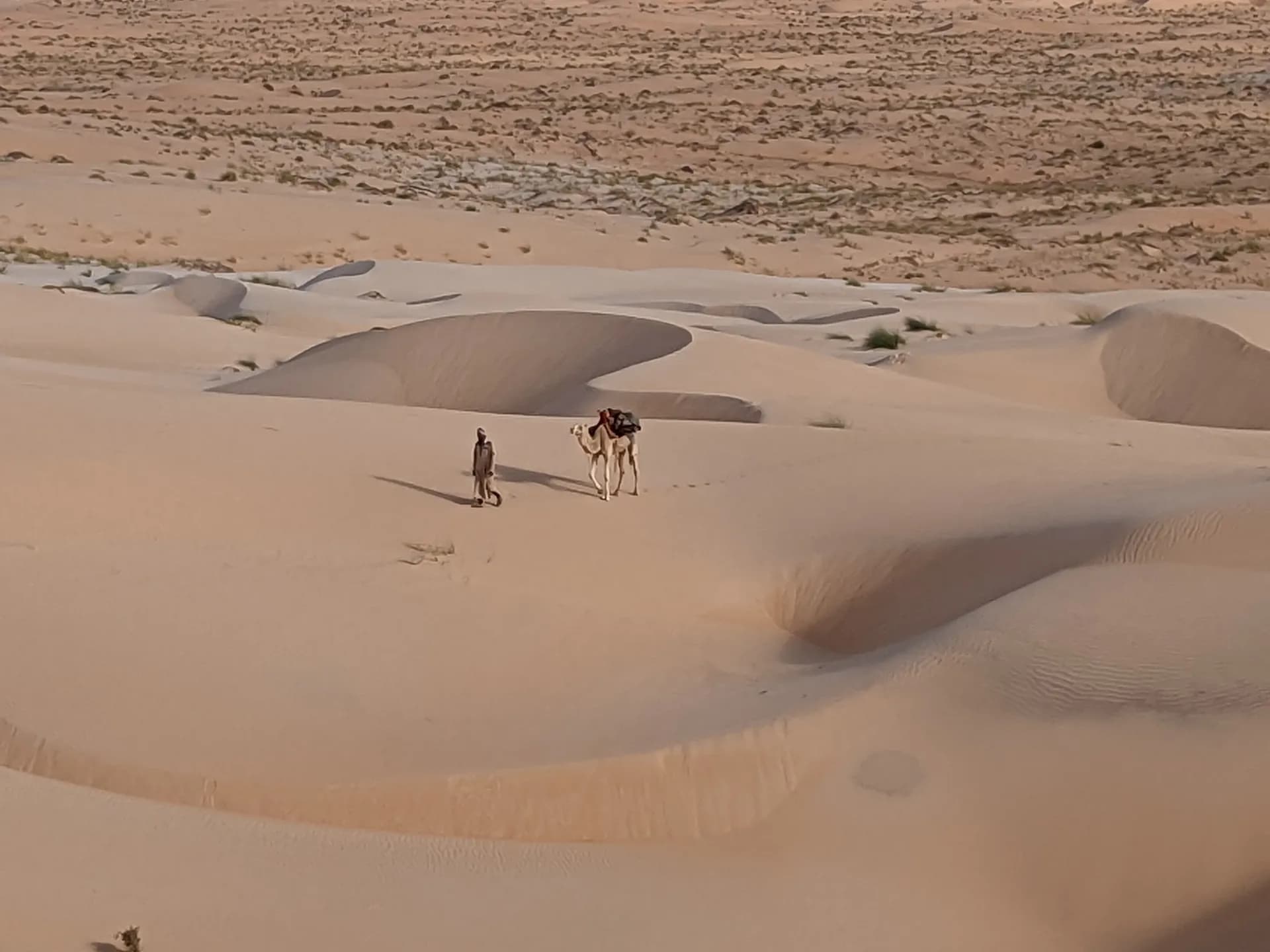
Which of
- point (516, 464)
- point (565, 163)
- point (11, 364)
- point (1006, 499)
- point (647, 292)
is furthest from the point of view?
point (565, 163)

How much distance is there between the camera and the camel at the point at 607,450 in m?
8.94

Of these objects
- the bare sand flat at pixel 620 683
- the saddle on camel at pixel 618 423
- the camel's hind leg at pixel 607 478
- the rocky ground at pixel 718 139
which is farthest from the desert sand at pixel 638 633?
the rocky ground at pixel 718 139

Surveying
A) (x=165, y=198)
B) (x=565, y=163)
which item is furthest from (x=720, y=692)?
(x=565, y=163)

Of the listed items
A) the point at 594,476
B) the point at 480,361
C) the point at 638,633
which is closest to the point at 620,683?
the point at 638,633

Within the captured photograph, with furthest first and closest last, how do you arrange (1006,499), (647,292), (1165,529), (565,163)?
(565,163) < (647,292) < (1006,499) < (1165,529)

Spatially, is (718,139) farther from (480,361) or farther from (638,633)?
(638,633)

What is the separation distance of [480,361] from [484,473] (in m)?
6.79

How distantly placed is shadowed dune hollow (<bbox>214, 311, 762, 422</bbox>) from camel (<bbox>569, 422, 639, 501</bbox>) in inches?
179

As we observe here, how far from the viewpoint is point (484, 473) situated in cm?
866

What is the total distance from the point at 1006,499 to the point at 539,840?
14.3 feet

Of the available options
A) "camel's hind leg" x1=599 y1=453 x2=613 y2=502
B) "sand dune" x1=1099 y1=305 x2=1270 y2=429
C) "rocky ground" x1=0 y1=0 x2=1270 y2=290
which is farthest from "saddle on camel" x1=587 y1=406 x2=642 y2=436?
"rocky ground" x1=0 y1=0 x2=1270 y2=290

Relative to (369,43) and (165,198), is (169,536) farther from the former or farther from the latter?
(369,43)

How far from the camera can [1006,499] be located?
29.7 ft

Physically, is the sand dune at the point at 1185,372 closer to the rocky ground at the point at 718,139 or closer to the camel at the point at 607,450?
the rocky ground at the point at 718,139
